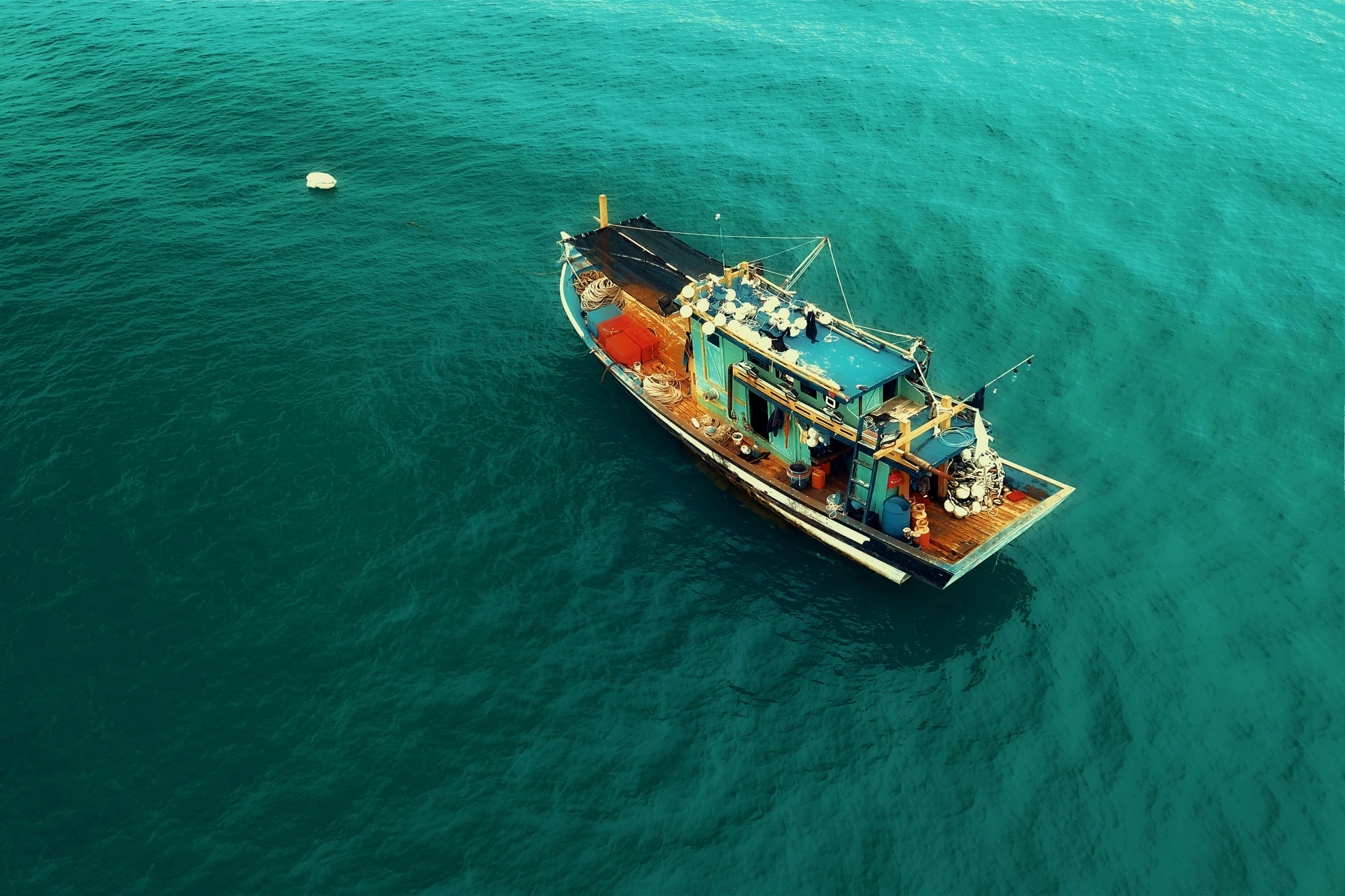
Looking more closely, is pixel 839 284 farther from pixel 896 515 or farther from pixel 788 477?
pixel 896 515

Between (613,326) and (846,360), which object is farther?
(613,326)

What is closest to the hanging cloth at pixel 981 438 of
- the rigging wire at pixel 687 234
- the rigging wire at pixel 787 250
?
the rigging wire at pixel 687 234

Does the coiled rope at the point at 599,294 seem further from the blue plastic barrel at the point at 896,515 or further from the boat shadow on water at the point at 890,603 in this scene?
the blue plastic barrel at the point at 896,515

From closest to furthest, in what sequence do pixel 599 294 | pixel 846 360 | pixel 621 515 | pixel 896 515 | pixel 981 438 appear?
pixel 981 438
pixel 896 515
pixel 846 360
pixel 621 515
pixel 599 294

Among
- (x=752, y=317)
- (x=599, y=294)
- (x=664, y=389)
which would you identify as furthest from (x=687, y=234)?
→ (x=752, y=317)

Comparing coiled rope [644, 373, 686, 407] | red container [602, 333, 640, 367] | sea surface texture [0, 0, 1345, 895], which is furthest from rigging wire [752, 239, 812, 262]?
coiled rope [644, 373, 686, 407]

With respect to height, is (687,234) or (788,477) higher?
(687,234)

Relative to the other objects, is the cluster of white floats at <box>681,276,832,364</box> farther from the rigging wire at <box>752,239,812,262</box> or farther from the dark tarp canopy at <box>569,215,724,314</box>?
the rigging wire at <box>752,239,812,262</box>
